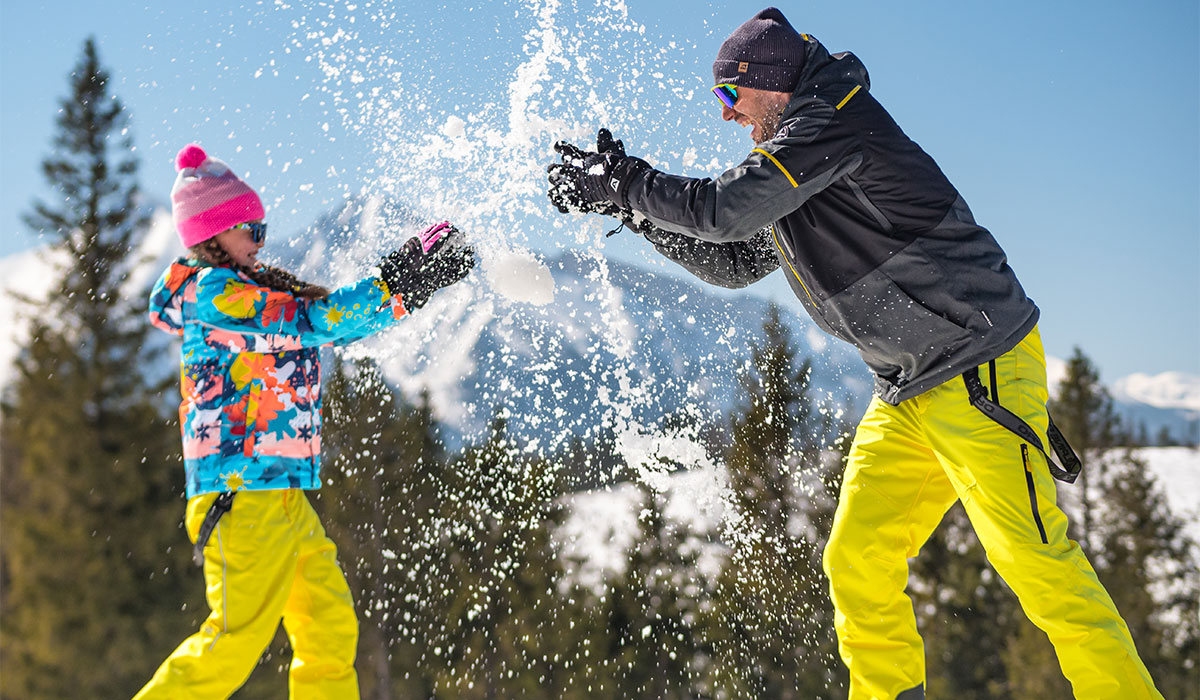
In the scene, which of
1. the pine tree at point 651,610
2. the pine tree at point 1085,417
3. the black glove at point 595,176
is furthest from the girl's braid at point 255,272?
the pine tree at point 1085,417

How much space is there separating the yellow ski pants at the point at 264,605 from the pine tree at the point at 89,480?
67.6 ft

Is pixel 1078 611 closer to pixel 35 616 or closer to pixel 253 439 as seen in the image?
pixel 253 439

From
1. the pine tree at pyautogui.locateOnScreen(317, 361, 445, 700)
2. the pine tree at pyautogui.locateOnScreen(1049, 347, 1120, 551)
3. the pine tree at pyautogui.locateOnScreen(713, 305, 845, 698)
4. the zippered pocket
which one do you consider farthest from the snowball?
the pine tree at pyautogui.locateOnScreen(1049, 347, 1120, 551)

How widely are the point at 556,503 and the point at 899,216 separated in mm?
22528

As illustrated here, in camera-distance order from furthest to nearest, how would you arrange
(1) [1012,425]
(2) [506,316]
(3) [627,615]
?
1. (3) [627,615]
2. (2) [506,316]
3. (1) [1012,425]

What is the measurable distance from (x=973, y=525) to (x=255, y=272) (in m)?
2.54

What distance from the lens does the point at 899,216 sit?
2486 mm

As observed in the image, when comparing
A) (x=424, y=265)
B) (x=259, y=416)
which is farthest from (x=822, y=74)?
(x=259, y=416)

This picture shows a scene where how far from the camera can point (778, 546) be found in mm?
17531

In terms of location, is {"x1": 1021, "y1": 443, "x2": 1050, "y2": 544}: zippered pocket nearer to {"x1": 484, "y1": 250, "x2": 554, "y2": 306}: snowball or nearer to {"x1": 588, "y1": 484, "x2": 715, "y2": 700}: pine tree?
{"x1": 484, "y1": 250, "x2": 554, "y2": 306}: snowball

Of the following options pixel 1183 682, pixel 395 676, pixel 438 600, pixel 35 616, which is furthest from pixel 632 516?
pixel 1183 682

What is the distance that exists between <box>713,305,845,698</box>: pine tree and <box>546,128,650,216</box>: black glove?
39.4 ft

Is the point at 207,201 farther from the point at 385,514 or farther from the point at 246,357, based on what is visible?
the point at 385,514

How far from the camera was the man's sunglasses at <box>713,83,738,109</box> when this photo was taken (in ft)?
9.17
